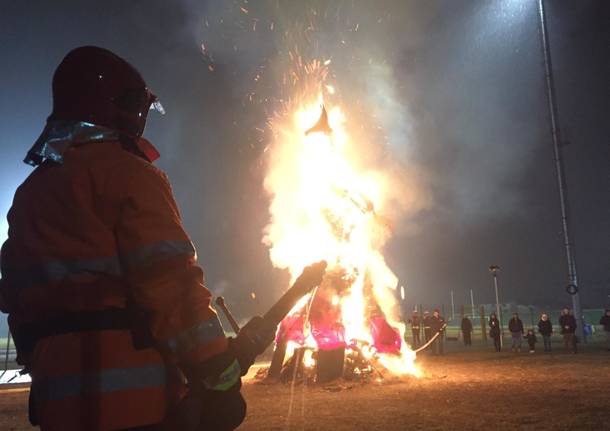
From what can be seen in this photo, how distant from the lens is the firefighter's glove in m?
2.20

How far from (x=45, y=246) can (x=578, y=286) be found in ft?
92.9

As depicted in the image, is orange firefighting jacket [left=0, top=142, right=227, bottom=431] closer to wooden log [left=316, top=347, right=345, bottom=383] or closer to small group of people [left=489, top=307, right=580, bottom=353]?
wooden log [left=316, top=347, right=345, bottom=383]

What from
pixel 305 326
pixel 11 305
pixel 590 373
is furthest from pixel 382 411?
pixel 11 305

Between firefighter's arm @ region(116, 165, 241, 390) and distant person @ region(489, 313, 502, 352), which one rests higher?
firefighter's arm @ region(116, 165, 241, 390)

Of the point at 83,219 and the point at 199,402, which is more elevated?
the point at 83,219

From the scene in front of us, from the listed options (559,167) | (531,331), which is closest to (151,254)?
(531,331)

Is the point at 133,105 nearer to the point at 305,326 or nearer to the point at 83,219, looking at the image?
the point at 83,219

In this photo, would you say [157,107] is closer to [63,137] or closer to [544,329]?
[63,137]

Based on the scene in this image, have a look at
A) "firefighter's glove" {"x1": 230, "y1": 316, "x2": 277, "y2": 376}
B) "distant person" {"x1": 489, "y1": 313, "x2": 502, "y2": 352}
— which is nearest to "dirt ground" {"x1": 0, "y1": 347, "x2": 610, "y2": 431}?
"distant person" {"x1": 489, "y1": 313, "x2": 502, "y2": 352}

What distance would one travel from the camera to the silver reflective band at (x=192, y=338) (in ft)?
5.96

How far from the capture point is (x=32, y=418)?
6.79ft

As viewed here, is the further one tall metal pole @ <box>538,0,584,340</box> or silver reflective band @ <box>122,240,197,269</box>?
tall metal pole @ <box>538,0,584,340</box>

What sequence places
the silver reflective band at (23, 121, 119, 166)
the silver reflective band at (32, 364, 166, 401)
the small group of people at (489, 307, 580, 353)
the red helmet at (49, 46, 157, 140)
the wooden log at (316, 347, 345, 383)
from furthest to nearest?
the small group of people at (489, 307, 580, 353), the wooden log at (316, 347, 345, 383), the red helmet at (49, 46, 157, 140), the silver reflective band at (23, 121, 119, 166), the silver reflective band at (32, 364, 166, 401)

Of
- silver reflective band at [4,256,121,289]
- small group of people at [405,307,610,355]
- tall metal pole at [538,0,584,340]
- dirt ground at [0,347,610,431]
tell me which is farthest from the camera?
tall metal pole at [538,0,584,340]
